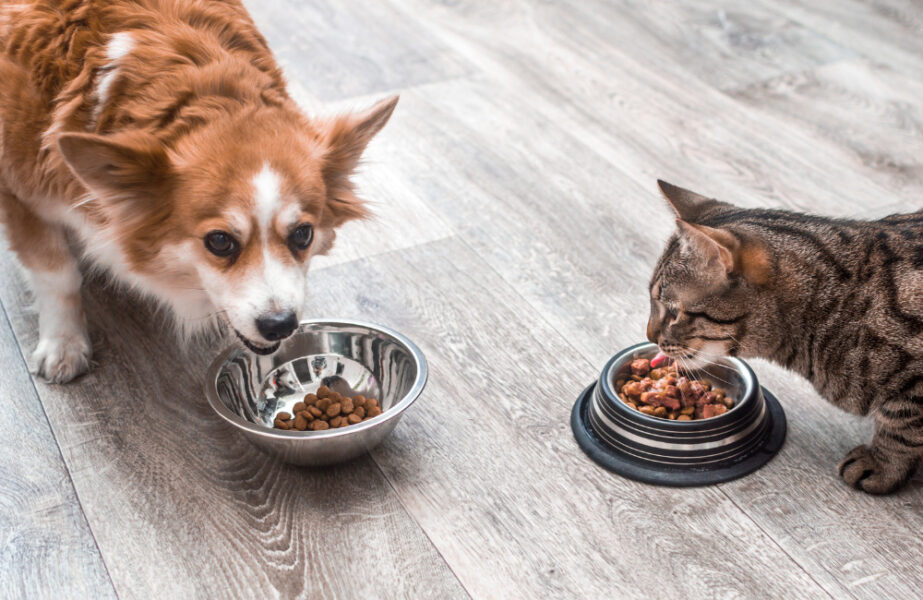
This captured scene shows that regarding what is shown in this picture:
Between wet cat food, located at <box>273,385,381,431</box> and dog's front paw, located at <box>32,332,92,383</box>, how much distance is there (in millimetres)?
521

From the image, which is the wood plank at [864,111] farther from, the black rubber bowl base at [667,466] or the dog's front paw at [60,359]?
the dog's front paw at [60,359]

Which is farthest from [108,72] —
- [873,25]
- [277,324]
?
[873,25]

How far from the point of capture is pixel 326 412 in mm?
1986

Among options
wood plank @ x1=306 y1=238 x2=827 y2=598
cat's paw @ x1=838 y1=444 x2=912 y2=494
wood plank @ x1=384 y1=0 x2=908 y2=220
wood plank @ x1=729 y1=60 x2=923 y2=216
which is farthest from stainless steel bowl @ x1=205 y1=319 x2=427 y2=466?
wood plank @ x1=729 y1=60 x2=923 y2=216

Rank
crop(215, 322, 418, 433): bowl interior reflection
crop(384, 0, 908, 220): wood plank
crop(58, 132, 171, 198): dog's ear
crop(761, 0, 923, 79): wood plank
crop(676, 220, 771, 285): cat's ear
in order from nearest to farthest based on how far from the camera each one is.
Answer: crop(58, 132, 171, 198): dog's ear, crop(676, 220, 771, 285): cat's ear, crop(215, 322, 418, 433): bowl interior reflection, crop(384, 0, 908, 220): wood plank, crop(761, 0, 923, 79): wood plank

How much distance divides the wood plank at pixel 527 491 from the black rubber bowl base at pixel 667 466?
23mm

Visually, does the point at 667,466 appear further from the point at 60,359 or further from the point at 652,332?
the point at 60,359

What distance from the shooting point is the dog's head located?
1735 millimetres

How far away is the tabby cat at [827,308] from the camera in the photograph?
5.83 feet

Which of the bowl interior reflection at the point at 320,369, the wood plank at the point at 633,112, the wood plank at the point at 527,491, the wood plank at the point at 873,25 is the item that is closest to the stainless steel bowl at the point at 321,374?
the bowl interior reflection at the point at 320,369

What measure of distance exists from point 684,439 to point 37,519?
129 centimetres

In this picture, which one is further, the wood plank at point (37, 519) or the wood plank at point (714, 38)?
the wood plank at point (714, 38)

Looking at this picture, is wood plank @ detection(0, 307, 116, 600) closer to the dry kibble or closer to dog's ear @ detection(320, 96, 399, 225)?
the dry kibble

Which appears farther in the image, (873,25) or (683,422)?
(873,25)
